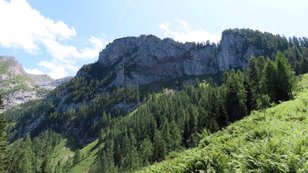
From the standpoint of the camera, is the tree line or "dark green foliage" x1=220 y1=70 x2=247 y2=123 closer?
the tree line

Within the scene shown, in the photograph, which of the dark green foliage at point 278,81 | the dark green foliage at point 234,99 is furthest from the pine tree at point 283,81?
the dark green foliage at point 234,99

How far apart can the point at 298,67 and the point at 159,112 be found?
8088 cm

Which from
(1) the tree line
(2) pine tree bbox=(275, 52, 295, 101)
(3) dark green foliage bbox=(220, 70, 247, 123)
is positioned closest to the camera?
(2) pine tree bbox=(275, 52, 295, 101)

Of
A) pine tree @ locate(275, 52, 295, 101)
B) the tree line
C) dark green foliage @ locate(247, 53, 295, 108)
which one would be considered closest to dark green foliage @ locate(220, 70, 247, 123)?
the tree line

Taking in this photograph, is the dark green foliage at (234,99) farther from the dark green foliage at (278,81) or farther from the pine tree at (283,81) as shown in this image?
the pine tree at (283,81)

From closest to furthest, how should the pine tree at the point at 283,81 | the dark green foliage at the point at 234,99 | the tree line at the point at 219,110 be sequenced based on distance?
the pine tree at the point at 283,81
the tree line at the point at 219,110
the dark green foliage at the point at 234,99

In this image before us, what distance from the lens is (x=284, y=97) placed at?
232 feet

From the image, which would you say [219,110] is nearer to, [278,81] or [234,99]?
[234,99]

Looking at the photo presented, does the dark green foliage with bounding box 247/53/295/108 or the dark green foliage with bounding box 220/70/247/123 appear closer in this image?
the dark green foliage with bounding box 247/53/295/108

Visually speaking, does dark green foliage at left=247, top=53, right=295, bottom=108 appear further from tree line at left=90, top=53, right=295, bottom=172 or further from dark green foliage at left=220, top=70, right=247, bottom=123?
dark green foliage at left=220, top=70, right=247, bottom=123

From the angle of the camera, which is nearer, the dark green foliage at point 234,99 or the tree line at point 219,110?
the tree line at point 219,110

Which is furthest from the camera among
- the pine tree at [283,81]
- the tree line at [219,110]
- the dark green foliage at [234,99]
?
the dark green foliage at [234,99]

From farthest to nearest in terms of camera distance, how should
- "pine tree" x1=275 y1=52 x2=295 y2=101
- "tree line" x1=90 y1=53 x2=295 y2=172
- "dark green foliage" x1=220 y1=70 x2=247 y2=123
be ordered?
1. "dark green foliage" x1=220 y1=70 x2=247 y2=123
2. "tree line" x1=90 y1=53 x2=295 y2=172
3. "pine tree" x1=275 y1=52 x2=295 y2=101

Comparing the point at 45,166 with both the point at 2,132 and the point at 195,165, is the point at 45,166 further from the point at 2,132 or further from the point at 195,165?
the point at 195,165
